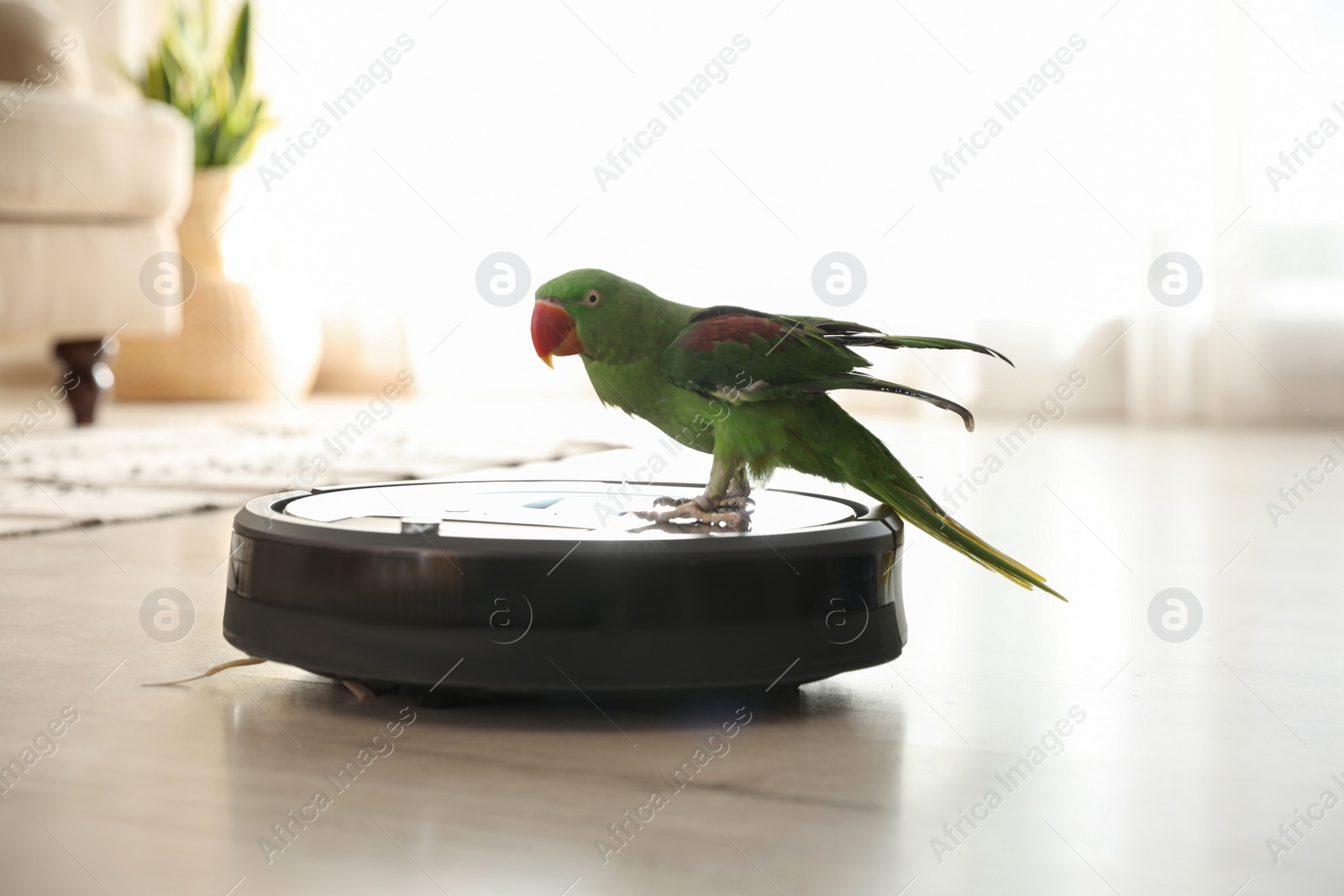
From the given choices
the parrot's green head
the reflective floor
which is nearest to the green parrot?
the parrot's green head

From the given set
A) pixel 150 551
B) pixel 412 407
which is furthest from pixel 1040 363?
pixel 150 551

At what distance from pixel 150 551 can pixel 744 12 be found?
9.78ft

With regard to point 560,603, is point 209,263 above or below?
above

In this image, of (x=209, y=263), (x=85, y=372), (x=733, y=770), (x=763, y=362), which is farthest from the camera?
(x=209, y=263)

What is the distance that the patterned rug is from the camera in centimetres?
186

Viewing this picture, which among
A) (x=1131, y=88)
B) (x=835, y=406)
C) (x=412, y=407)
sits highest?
(x=1131, y=88)

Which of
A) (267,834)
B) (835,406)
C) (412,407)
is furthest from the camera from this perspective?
(412,407)

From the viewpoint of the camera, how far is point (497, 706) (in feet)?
2.85

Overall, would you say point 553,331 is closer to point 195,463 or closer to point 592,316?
point 592,316

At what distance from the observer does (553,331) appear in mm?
948

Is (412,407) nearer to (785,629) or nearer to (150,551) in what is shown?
(150,551)

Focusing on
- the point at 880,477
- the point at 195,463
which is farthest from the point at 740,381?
the point at 195,463

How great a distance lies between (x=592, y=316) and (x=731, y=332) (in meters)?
0.10

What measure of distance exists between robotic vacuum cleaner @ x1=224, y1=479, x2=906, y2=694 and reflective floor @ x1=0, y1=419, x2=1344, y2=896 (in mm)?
37
